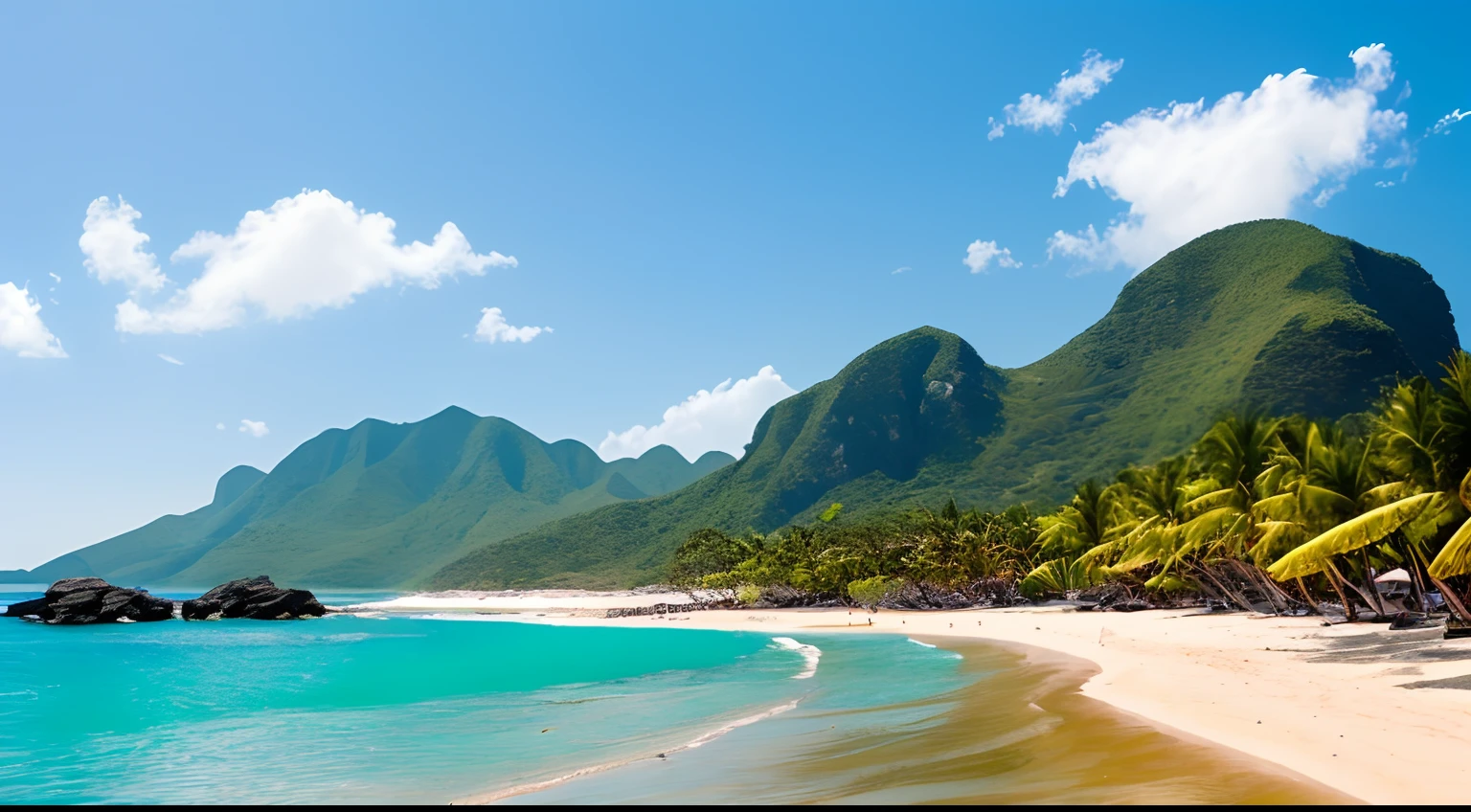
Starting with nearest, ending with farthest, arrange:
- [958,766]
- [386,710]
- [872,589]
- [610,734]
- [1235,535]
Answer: [958,766] → [610,734] → [386,710] → [1235,535] → [872,589]

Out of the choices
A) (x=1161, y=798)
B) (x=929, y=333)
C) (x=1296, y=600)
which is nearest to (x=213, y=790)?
(x=1161, y=798)

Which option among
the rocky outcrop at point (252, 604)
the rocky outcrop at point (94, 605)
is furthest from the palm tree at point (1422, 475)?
the rocky outcrop at point (94, 605)

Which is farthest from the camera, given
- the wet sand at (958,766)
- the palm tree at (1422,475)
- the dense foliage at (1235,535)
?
the dense foliage at (1235,535)

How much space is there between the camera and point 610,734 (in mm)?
15117

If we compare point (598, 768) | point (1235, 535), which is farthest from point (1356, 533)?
point (598, 768)

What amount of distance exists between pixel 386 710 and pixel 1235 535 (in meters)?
29.2

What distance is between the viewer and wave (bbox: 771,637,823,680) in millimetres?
24519

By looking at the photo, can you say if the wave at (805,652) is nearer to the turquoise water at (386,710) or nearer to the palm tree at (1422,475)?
the turquoise water at (386,710)

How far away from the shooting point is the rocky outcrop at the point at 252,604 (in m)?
87.9

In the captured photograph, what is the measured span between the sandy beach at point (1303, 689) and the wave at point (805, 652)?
7.51m

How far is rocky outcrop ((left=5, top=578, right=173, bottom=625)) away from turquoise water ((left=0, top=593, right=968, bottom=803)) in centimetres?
4085

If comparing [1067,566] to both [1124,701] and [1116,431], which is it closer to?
[1124,701]

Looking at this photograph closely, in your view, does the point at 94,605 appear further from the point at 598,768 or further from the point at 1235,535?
the point at 1235,535

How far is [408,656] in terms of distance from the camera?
134ft
